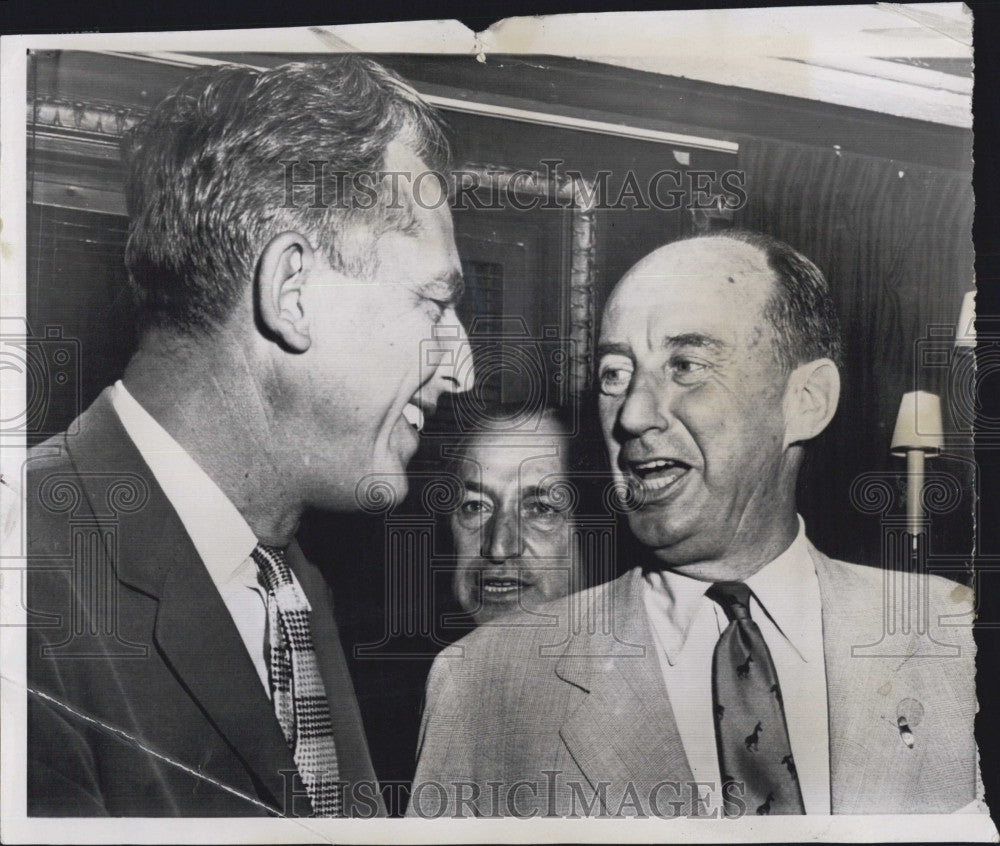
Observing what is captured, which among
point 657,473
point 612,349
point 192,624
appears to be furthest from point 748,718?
point 192,624

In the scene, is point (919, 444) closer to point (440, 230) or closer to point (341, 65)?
point (440, 230)

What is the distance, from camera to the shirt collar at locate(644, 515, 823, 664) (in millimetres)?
2303

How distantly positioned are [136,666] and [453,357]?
3.60 ft

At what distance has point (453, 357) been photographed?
2.30 meters

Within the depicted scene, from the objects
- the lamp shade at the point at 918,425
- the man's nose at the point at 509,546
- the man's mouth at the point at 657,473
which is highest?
the lamp shade at the point at 918,425

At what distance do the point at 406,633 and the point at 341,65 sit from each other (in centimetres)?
142

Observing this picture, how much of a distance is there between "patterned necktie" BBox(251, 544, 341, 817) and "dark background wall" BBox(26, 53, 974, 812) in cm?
10

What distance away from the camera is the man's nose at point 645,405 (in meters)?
2.28

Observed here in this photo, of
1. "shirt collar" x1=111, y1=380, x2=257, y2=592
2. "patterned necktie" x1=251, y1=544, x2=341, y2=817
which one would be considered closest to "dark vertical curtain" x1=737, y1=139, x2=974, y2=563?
"patterned necktie" x1=251, y1=544, x2=341, y2=817

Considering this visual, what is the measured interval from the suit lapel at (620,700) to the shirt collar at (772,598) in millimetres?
45

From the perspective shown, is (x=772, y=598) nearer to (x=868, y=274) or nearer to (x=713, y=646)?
(x=713, y=646)

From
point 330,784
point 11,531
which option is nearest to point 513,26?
point 11,531

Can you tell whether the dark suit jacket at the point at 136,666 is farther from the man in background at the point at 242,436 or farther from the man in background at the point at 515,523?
the man in background at the point at 515,523

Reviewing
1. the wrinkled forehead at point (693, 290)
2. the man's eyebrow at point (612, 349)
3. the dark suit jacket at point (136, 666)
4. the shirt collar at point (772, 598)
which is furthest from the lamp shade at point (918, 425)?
the dark suit jacket at point (136, 666)
